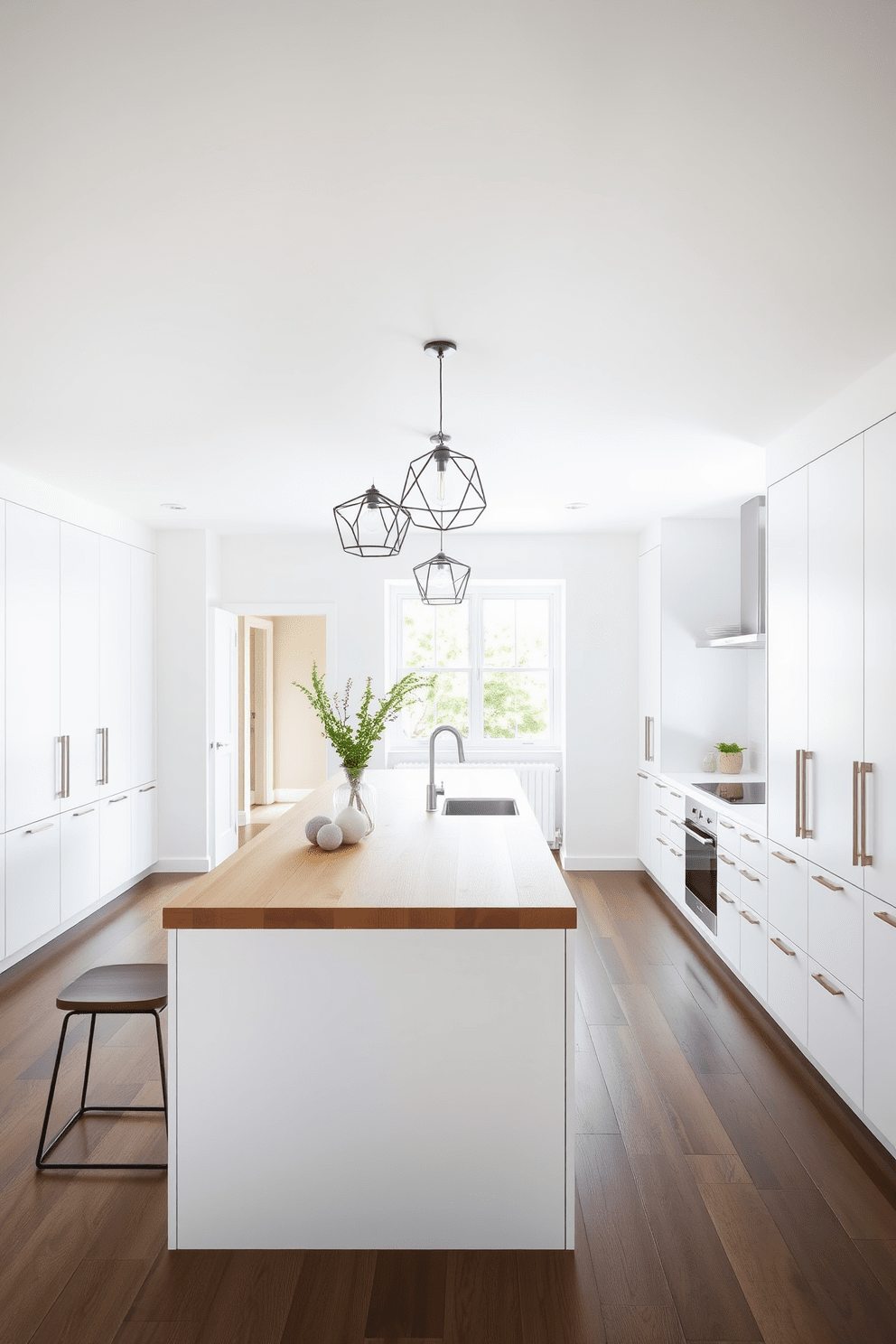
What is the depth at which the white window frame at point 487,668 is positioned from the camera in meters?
6.86

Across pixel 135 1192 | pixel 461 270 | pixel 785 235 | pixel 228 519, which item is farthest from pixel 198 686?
pixel 785 235

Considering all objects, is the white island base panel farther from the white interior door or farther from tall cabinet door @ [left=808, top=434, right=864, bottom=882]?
the white interior door

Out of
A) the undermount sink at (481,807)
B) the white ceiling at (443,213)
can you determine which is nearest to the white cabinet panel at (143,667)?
the white ceiling at (443,213)

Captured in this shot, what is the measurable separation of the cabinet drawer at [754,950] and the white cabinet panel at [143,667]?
12.9 feet

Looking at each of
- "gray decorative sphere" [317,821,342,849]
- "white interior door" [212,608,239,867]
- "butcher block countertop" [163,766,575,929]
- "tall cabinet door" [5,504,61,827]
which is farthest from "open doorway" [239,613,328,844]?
"gray decorative sphere" [317,821,342,849]

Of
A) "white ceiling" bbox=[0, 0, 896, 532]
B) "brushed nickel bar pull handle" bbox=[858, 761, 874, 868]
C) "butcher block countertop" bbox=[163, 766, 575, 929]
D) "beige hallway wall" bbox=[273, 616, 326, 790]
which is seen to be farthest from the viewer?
"beige hallway wall" bbox=[273, 616, 326, 790]

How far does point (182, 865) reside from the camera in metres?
6.15

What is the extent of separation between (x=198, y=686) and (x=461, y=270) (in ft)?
14.8

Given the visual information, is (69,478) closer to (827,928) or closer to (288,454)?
(288,454)

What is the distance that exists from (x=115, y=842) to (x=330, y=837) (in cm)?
320

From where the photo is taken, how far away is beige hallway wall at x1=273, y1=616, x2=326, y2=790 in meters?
8.91

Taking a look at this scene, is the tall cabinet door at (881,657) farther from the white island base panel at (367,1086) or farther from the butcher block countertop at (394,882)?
the white island base panel at (367,1086)

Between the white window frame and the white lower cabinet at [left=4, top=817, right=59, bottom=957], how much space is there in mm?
2898

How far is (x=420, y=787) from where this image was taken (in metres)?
4.14
